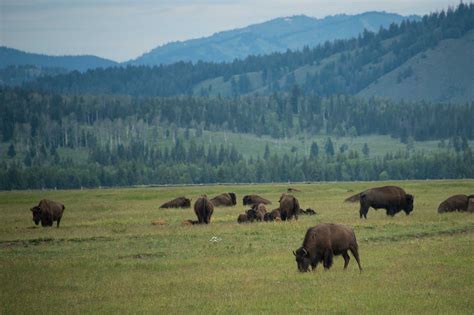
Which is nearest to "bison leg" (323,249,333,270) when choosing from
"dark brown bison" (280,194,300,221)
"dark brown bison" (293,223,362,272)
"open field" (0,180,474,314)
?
"dark brown bison" (293,223,362,272)

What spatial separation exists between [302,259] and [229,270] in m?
2.67

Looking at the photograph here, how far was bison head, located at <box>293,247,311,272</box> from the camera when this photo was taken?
25578 mm

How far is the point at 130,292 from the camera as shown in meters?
23.9

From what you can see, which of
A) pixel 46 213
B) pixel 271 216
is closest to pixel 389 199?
pixel 271 216

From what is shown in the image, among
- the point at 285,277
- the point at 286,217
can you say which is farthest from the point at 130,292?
the point at 286,217

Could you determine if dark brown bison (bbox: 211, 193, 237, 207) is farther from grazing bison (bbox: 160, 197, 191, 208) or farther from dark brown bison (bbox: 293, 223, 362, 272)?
dark brown bison (bbox: 293, 223, 362, 272)

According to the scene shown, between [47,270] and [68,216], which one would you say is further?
[68,216]

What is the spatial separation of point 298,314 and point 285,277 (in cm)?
493

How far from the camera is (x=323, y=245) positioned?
A: 25797 mm

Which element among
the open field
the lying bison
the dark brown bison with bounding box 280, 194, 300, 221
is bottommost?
the open field

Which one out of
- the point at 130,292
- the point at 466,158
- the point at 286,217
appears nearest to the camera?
the point at 130,292

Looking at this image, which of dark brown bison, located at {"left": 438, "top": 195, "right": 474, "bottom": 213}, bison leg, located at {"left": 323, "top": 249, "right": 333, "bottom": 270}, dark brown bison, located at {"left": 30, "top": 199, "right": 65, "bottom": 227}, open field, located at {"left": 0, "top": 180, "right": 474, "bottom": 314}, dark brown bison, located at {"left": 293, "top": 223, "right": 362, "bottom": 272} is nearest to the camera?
open field, located at {"left": 0, "top": 180, "right": 474, "bottom": 314}

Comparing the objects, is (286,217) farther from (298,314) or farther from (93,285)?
(298,314)

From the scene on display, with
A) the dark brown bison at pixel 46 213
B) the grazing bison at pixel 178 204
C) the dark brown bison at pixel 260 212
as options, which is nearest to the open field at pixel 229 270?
the dark brown bison at pixel 46 213
